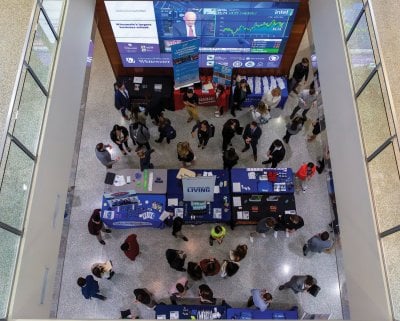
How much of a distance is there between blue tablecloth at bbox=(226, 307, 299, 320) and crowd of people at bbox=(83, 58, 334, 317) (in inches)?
7.3

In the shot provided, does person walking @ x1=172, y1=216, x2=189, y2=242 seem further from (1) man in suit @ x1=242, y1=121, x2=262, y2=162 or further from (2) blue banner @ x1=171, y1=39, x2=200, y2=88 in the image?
(2) blue banner @ x1=171, y1=39, x2=200, y2=88

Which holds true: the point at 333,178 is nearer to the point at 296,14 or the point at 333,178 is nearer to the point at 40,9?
the point at 296,14

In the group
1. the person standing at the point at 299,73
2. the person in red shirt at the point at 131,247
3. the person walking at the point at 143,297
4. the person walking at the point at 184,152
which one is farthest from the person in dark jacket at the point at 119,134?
the person standing at the point at 299,73

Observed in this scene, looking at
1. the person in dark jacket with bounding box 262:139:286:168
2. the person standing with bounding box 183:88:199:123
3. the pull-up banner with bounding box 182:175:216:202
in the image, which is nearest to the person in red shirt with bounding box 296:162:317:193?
the person in dark jacket with bounding box 262:139:286:168

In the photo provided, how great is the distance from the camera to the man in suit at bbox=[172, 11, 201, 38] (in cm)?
932

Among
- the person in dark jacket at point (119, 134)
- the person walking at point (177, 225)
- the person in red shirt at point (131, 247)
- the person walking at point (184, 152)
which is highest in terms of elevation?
the person in dark jacket at point (119, 134)

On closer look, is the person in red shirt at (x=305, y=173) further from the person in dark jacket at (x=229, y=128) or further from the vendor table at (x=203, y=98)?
the vendor table at (x=203, y=98)

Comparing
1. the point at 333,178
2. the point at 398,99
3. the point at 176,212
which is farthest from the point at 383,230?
the point at 176,212

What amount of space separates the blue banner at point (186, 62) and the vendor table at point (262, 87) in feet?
5.03

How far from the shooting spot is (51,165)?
20.0 feet

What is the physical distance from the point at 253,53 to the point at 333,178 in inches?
199

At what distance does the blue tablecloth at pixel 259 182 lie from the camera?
28.0 ft

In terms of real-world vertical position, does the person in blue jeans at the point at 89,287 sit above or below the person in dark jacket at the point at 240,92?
below

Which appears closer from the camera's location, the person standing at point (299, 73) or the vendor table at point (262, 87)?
the person standing at point (299, 73)
